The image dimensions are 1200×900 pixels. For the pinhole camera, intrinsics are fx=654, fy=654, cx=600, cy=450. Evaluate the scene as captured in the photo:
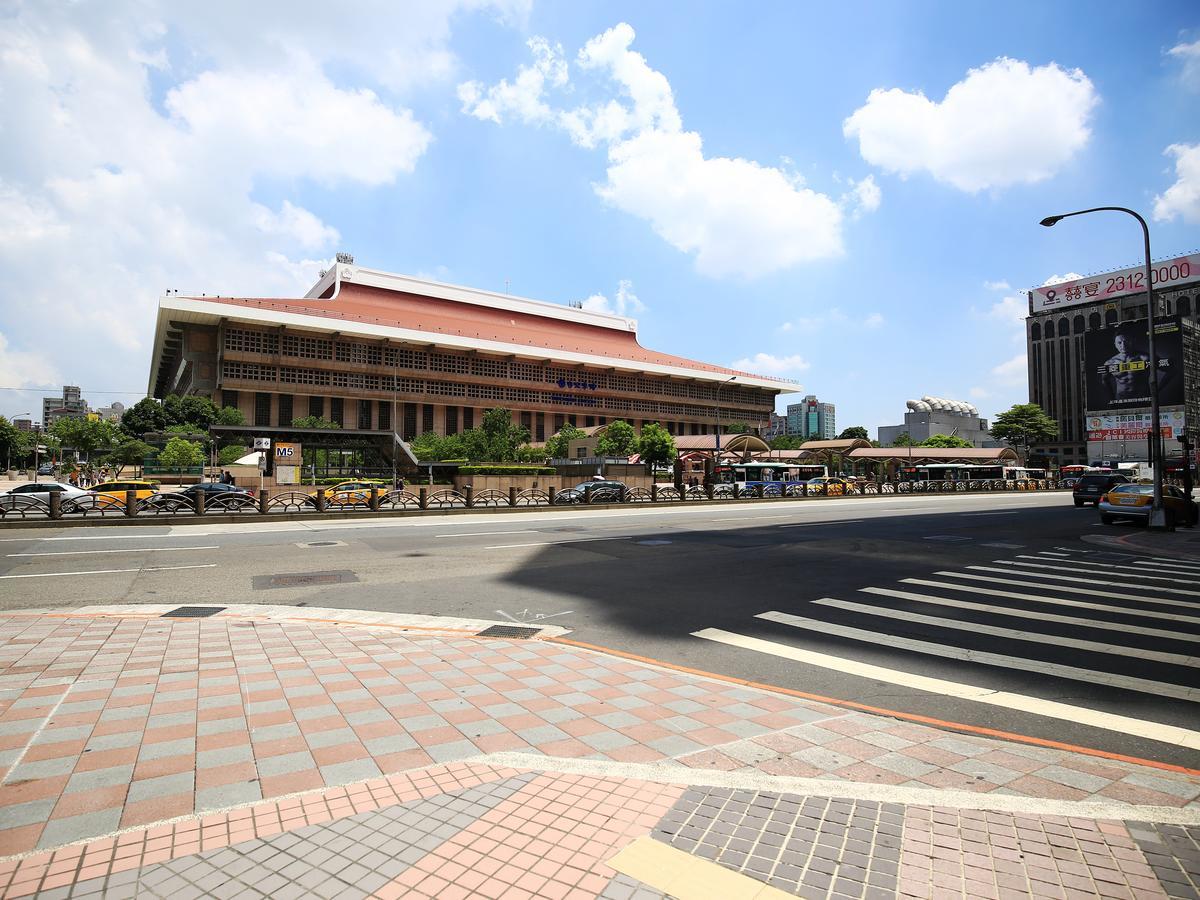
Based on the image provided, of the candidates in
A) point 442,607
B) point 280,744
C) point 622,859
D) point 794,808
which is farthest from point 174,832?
point 442,607

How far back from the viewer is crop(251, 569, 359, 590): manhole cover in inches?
430

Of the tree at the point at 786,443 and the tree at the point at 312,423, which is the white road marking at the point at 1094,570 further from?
the tree at the point at 786,443

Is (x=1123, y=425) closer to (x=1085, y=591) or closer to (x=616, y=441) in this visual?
(x=616, y=441)

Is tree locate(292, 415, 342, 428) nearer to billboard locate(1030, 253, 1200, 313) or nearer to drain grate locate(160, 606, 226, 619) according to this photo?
drain grate locate(160, 606, 226, 619)

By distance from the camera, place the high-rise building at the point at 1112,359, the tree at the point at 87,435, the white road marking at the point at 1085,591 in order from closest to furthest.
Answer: the white road marking at the point at 1085,591
the high-rise building at the point at 1112,359
the tree at the point at 87,435

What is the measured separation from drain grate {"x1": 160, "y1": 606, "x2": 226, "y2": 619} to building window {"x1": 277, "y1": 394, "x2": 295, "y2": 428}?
7051cm

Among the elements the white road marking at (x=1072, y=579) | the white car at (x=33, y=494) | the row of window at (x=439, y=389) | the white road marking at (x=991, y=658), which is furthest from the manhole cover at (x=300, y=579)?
the row of window at (x=439, y=389)

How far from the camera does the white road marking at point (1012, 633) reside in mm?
6639

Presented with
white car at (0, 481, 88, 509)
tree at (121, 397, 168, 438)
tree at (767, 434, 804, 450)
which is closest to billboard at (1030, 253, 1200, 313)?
tree at (767, 434, 804, 450)

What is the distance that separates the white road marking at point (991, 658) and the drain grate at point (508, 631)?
2.95 metres

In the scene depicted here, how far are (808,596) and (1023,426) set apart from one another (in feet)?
415

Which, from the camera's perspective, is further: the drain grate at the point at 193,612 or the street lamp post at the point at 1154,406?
the street lamp post at the point at 1154,406

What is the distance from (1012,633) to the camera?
300 inches

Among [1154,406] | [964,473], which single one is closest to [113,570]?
[1154,406]
